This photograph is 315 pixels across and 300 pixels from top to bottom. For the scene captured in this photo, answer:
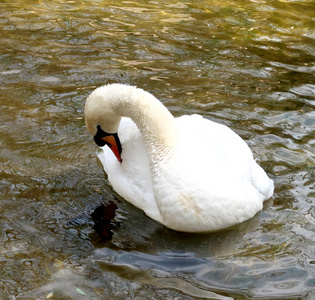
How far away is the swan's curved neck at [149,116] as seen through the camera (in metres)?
5.47

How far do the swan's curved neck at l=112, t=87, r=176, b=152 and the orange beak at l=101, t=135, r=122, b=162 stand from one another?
1.52ft

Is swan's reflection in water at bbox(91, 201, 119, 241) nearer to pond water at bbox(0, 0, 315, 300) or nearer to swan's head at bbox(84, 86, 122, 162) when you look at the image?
pond water at bbox(0, 0, 315, 300)

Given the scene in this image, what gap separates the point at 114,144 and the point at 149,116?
668mm

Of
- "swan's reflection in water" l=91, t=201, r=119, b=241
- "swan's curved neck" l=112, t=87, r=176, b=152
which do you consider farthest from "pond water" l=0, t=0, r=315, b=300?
"swan's curved neck" l=112, t=87, r=176, b=152

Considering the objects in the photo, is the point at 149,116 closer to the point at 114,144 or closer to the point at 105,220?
the point at 114,144

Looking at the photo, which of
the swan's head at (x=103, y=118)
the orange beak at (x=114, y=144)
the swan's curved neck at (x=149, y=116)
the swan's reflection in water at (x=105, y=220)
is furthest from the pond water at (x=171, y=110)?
the swan's curved neck at (x=149, y=116)

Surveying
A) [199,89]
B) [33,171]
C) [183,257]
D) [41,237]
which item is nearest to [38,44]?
[199,89]

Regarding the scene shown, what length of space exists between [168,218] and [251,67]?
4.42 m

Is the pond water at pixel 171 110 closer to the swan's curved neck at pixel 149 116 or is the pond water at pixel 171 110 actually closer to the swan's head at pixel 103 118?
the swan's head at pixel 103 118

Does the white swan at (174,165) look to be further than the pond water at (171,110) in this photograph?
Yes

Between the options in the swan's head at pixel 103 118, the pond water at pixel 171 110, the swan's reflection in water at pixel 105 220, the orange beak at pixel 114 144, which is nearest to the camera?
the pond water at pixel 171 110

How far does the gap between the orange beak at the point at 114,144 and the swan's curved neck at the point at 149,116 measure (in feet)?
1.52

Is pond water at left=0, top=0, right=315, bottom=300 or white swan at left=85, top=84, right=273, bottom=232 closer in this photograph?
pond water at left=0, top=0, right=315, bottom=300

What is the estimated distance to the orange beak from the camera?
5965 mm
